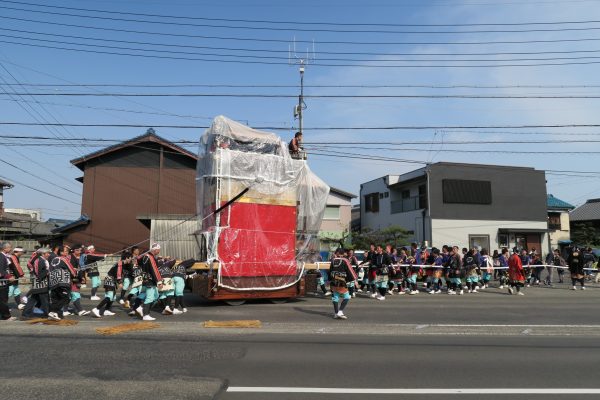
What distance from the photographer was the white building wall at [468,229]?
31969mm

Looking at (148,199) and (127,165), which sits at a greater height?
(127,165)

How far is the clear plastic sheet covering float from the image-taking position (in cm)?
1302

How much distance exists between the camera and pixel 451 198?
32531mm

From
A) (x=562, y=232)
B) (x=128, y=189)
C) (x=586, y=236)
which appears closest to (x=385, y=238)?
(x=128, y=189)

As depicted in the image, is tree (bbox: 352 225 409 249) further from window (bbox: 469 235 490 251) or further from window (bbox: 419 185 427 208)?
window (bbox: 469 235 490 251)

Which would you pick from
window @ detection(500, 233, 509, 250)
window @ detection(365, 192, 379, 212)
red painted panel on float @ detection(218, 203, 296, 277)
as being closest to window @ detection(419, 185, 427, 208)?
window @ detection(365, 192, 379, 212)

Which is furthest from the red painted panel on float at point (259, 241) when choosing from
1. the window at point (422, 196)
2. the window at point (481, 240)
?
the window at point (481, 240)

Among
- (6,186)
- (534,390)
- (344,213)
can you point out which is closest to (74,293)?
(534,390)

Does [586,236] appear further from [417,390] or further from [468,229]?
[417,390]

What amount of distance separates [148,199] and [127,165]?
2.31 metres

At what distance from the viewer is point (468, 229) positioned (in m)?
32.6

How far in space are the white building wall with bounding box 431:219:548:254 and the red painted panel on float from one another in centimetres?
2004

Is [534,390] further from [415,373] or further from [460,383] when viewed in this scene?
[415,373]

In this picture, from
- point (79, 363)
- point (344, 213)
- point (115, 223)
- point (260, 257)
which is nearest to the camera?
point (79, 363)
